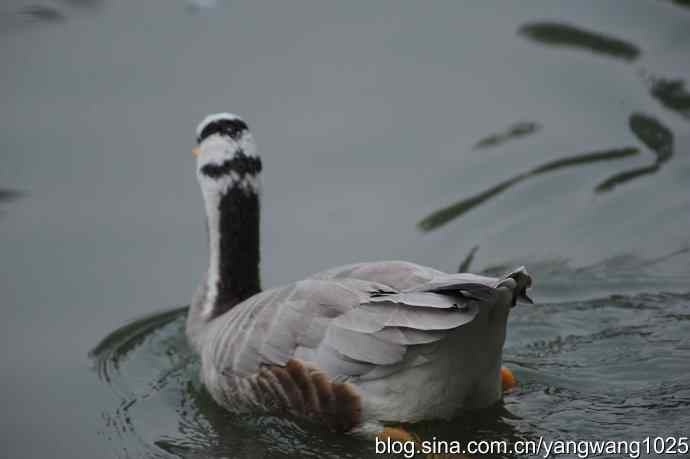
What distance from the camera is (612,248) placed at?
27.0 ft

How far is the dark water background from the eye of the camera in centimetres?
645

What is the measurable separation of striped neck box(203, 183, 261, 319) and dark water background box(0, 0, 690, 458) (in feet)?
1.74

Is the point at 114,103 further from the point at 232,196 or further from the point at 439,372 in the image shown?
the point at 439,372

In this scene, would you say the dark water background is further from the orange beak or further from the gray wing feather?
the gray wing feather

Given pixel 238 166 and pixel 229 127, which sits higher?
pixel 229 127

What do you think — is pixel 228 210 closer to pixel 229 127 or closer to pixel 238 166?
pixel 238 166

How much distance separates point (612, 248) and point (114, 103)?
4.93 metres

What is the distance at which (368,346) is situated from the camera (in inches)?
220

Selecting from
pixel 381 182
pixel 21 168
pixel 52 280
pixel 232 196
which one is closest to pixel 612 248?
pixel 381 182

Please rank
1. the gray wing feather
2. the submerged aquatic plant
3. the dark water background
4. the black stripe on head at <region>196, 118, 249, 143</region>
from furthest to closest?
the submerged aquatic plant
the black stripe on head at <region>196, 118, 249, 143</region>
the dark water background
the gray wing feather

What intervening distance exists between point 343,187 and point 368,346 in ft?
12.1

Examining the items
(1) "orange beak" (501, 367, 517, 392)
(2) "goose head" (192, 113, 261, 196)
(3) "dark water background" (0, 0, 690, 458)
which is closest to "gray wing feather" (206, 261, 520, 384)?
(3) "dark water background" (0, 0, 690, 458)

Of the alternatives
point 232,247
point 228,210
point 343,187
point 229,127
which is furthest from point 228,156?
point 343,187

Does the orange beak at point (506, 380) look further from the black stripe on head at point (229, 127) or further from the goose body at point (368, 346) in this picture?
the black stripe on head at point (229, 127)
